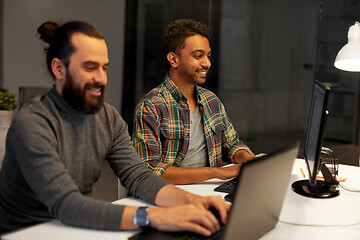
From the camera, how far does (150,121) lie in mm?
2225

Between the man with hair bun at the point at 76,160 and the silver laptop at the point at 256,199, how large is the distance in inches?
3.4

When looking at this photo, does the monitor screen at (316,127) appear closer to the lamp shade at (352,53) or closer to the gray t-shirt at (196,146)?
the lamp shade at (352,53)

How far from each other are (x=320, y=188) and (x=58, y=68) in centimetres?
118

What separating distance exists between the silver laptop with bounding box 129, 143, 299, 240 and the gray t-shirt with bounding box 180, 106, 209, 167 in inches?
38.5

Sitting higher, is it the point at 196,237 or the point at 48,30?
the point at 48,30

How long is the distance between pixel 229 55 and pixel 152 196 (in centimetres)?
462

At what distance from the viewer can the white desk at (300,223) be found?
136cm

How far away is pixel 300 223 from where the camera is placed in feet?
5.11

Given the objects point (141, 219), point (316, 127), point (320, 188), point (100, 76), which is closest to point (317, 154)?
point (316, 127)

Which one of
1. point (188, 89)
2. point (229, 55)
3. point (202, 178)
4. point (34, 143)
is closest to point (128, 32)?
point (229, 55)

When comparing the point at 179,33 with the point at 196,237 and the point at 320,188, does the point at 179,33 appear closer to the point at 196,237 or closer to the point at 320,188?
the point at 320,188

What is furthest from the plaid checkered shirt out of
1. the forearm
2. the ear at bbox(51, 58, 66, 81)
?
the ear at bbox(51, 58, 66, 81)

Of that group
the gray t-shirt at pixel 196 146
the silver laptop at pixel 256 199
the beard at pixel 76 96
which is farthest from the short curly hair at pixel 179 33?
the silver laptop at pixel 256 199

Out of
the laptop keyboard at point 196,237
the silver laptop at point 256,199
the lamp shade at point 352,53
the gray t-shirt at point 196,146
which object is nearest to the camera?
the silver laptop at point 256,199
